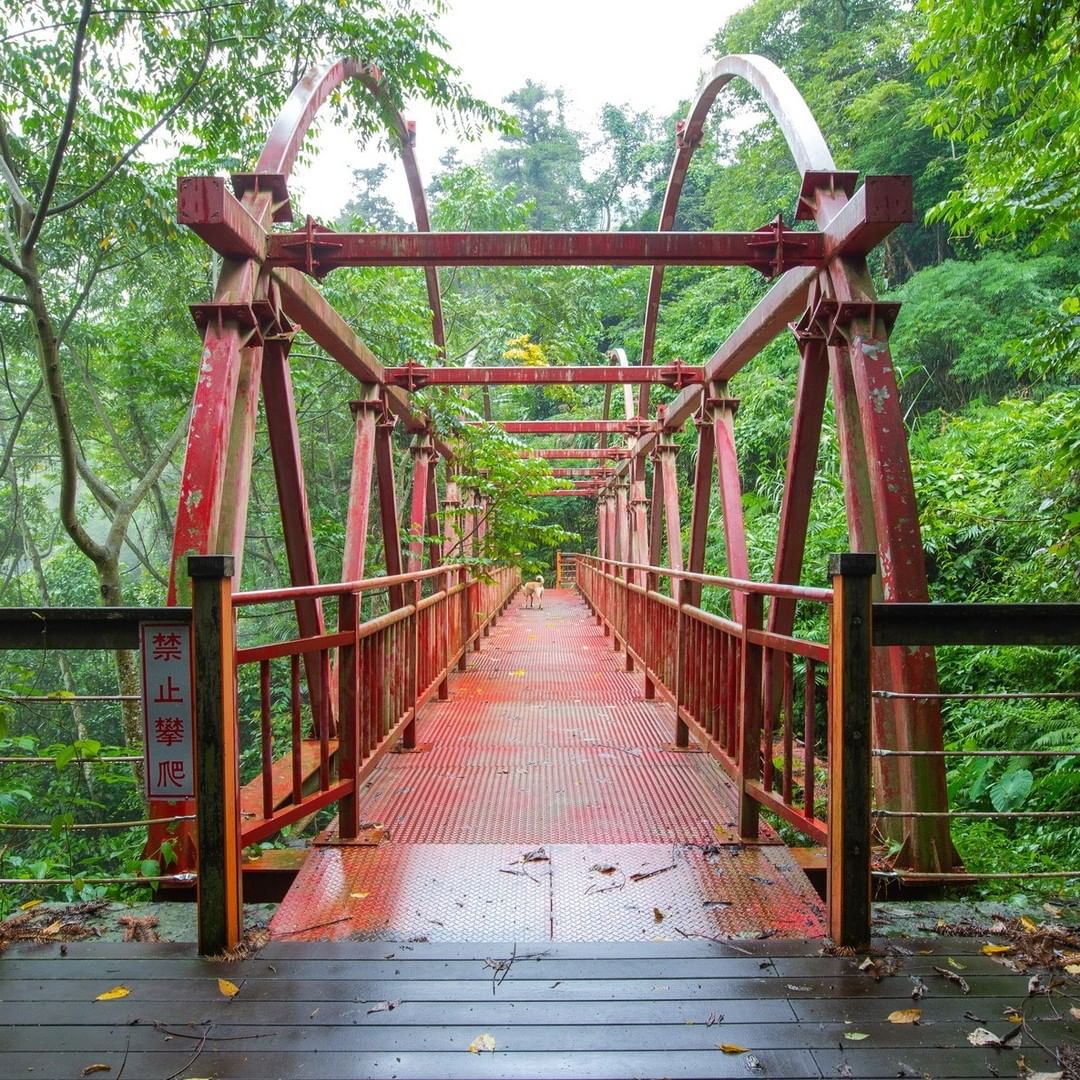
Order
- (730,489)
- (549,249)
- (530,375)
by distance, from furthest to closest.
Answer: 1. (530,375)
2. (730,489)
3. (549,249)

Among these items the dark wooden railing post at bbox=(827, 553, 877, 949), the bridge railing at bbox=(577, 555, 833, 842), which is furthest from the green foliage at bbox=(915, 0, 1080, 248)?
the dark wooden railing post at bbox=(827, 553, 877, 949)

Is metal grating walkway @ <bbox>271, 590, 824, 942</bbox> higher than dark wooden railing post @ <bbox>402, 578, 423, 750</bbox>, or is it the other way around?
dark wooden railing post @ <bbox>402, 578, 423, 750</bbox>

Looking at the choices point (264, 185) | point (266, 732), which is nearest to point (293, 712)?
point (266, 732)

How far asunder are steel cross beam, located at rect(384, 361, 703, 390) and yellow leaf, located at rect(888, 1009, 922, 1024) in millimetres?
5544

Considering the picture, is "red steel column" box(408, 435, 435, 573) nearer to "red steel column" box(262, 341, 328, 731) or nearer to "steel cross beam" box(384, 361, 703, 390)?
"steel cross beam" box(384, 361, 703, 390)

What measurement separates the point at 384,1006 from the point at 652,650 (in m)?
4.29

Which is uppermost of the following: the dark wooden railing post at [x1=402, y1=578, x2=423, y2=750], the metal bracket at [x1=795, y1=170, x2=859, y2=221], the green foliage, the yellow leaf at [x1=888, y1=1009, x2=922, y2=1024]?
the green foliage

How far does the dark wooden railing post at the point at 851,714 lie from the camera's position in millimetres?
2305

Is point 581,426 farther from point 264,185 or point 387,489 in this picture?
point 264,185

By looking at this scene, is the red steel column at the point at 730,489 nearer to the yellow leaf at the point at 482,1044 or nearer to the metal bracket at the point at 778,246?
the metal bracket at the point at 778,246

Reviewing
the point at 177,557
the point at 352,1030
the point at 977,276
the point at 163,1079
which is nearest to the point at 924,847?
the point at 352,1030

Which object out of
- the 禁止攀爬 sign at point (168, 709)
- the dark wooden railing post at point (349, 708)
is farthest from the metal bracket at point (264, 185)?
the 禁止攀爬 sign at point (168, 709)

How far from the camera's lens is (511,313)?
15594mm

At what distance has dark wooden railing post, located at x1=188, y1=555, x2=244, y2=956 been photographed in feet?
7.56
